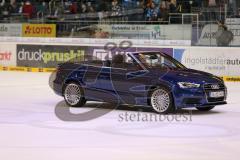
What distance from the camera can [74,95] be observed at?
1552 cm

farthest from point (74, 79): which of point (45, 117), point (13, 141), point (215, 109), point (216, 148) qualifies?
point (216, 148)

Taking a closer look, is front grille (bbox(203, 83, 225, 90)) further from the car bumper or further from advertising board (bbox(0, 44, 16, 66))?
advertising board (bbox(0, 44, 16, 66))

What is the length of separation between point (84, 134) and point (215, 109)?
5141mm

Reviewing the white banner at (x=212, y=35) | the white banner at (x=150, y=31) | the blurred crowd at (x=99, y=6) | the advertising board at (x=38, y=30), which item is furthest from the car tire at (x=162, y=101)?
the advertising board at (x=38, y=30)

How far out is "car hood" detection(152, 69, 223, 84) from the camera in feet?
45.3

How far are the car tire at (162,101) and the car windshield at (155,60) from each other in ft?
2.99

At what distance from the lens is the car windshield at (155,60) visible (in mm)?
14656

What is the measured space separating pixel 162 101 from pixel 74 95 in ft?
8.83

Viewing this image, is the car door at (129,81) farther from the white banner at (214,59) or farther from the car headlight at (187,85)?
the white banner at (214,59)

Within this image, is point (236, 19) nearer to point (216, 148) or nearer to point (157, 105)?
point (157, 105)

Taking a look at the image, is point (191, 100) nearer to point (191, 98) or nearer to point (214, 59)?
point (191, 98)

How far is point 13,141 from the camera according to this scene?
409 inches

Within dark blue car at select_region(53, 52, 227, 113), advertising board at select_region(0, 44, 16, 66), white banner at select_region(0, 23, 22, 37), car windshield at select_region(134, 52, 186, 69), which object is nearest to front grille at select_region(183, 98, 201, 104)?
dark blue car at select_region(53, 52, 227, 113)

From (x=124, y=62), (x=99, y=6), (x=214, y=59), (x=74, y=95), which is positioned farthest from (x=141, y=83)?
(x=99, y=6)
